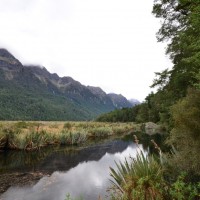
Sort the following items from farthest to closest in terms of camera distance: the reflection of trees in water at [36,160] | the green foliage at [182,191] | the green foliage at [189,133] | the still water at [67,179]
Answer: the reflection of trees in water at [36,160], the still water at [67,179], the green foliage at [189,133], the green foliage at [182,191]

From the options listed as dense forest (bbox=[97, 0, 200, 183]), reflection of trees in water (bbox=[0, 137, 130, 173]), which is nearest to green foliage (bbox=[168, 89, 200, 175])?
dense forest (bbox=[97, 0, 200, 183])

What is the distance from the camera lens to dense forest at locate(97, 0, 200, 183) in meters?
8.45

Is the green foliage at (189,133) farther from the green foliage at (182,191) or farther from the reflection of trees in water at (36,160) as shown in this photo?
the reflection of trees in water at (36,160)

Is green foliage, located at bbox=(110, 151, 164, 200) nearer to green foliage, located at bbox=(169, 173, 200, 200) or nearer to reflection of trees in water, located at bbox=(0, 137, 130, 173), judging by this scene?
green foliage, located at bbox=(169, 173, 200, 200)

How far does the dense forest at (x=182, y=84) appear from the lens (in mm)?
8453

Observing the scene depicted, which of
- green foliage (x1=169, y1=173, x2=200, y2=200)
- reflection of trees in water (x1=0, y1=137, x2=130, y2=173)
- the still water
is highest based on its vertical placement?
reflection of trees in water (x1=0, y1=137, x2=130, y2=173)

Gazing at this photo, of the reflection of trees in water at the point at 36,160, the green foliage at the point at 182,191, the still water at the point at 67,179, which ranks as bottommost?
the green foliage at the point at 182,191

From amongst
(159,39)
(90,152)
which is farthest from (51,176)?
(159,39)

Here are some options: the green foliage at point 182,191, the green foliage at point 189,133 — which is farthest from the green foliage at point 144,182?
the green foliage at point 189,133

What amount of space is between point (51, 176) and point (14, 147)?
33.3 feet

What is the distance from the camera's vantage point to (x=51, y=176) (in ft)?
46.8

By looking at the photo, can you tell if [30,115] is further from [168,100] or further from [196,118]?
[196,118]

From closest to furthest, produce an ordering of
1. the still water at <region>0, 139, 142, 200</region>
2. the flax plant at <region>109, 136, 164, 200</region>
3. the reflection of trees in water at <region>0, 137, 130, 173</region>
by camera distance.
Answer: the flax plant at <region>109, 136, 164, 200</region>, the still water at <region>0, 139, 142, 200</region>, the reflection of trees in water at <region>0, 137, 130, 173</region>

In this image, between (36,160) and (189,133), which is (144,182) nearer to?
(189,133)
